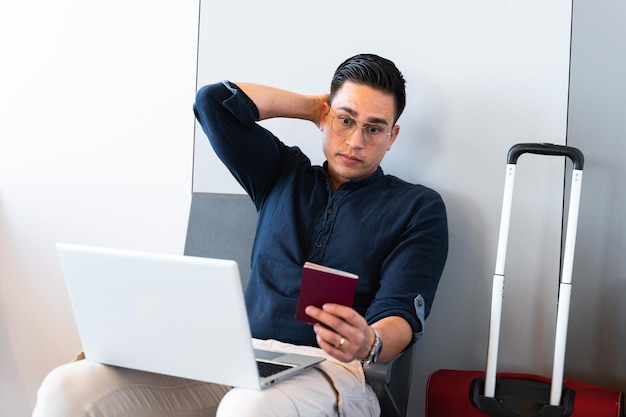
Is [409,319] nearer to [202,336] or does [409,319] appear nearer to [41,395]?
[202,336]

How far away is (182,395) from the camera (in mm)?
1662

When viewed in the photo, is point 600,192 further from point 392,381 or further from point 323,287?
point 323,287

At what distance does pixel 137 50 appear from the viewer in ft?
8.51

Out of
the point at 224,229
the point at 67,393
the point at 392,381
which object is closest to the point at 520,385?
the point at 392,381

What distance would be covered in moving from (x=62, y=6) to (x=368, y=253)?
1.49 m

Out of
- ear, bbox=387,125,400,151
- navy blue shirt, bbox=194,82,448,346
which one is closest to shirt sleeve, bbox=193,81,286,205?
navy blue shirt, bbox=194,82,448,346

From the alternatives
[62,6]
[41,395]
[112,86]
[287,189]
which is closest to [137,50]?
[112,86]

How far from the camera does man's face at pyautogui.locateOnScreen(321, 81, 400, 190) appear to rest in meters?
1.96

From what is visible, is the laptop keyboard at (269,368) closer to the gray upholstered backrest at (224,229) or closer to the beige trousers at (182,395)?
the beige trousers at (182,395)

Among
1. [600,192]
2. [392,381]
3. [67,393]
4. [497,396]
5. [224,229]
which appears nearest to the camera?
[67,393]

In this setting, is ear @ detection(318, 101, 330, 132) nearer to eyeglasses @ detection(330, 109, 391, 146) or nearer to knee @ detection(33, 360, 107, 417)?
eyeglasses @ detection(330, 109, 391, 146)

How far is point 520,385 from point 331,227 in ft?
1.97

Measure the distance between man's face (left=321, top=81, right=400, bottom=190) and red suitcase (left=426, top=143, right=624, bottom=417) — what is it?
0.32 m

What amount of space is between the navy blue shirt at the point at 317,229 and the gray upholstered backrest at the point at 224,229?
188mm
